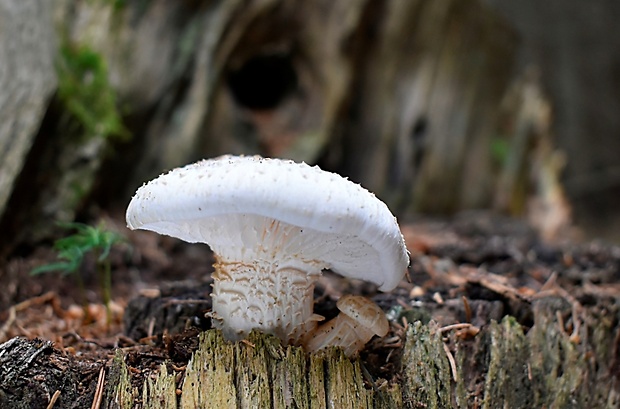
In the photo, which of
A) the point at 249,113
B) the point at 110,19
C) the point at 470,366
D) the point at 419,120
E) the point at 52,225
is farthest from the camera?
the point at 419,120

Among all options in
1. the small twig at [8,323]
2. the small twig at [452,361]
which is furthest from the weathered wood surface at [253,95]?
the small twig at [452,361]

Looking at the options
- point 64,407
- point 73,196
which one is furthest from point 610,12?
point 64,407

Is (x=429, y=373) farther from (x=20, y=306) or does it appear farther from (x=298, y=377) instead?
(x=20, y=306)

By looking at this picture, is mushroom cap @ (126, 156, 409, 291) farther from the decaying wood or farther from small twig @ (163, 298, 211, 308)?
small twig @ (163, 298, 211, 308)

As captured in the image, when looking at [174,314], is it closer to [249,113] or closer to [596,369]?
[596,369]

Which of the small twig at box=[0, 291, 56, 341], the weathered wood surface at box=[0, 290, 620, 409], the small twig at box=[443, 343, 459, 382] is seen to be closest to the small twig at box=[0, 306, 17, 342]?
the small twig at box=[0, 291, 56, 341]

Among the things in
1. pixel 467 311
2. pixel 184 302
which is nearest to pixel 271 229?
pixel 184 302
